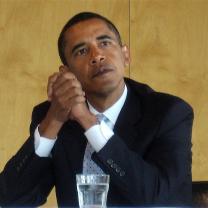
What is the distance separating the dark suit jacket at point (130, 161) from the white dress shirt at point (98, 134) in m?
0.02

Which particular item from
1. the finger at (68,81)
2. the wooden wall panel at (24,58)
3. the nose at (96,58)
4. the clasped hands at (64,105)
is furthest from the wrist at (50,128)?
the wooden wall panel at (24,58)

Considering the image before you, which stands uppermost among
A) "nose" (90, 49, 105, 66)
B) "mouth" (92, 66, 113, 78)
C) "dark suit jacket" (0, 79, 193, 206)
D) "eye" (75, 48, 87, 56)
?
"eye" (75, 48, 87, 56)

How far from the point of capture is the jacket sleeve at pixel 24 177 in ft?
5.87

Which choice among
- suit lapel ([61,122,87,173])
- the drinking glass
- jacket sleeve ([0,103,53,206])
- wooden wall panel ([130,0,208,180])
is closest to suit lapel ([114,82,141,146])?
suit lapel ([61,122,87,173])

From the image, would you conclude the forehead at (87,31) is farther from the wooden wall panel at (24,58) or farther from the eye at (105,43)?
the wooden wall panel at (24,58)

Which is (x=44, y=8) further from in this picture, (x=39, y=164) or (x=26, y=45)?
(x=39, y=164)

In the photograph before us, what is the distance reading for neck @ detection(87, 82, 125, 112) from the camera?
Answer: 6.26 ft

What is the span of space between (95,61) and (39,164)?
1.17 feet

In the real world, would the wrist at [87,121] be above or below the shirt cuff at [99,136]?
above

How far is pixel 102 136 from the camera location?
1.65m

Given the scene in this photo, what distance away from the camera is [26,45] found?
311cm

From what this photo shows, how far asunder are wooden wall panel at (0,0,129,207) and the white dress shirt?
119cm

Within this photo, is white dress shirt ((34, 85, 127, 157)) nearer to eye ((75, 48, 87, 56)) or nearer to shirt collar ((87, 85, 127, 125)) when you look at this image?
shirt collar ((87, 85, 127, 125))

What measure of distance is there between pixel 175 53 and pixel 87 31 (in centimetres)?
131
